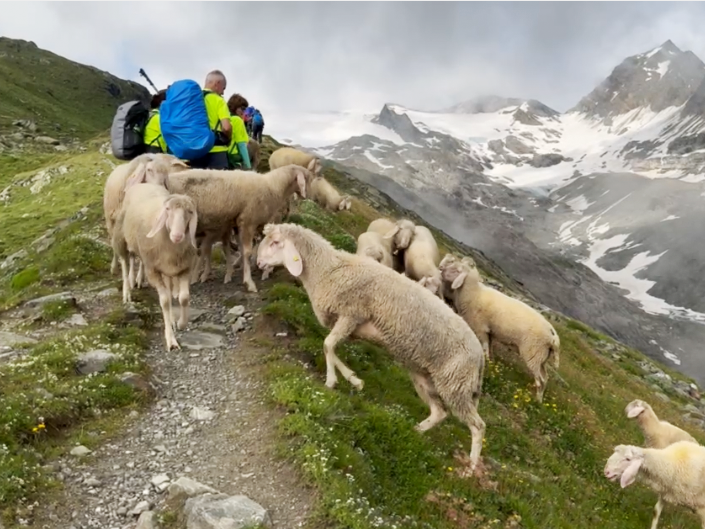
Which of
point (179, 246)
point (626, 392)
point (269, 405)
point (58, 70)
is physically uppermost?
point (58, 70)

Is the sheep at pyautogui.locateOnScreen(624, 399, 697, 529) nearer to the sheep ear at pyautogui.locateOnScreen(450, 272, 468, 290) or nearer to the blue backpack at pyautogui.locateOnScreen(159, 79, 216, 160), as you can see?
the sheep ear at pyautogui.locateOnScreen(450, 272, 468, 290)

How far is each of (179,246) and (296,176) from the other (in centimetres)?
494

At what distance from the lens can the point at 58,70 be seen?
541 ft

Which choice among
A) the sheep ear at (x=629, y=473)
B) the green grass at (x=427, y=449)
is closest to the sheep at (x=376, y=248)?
the green grass at (x=427, y=449)

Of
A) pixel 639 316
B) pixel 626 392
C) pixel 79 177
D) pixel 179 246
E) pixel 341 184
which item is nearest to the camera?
pixel 179 246

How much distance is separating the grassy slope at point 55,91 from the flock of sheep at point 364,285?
3428 inches

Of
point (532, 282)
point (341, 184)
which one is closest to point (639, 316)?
point (532, 282)

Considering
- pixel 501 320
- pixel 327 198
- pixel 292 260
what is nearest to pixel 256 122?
pixel 327 198

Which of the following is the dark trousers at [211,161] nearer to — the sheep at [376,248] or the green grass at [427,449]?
the green grass at [427,449]

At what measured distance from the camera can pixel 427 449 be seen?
9.89 metres

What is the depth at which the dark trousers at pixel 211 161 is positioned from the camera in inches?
640

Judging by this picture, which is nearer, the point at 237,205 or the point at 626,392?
the point at 237,205

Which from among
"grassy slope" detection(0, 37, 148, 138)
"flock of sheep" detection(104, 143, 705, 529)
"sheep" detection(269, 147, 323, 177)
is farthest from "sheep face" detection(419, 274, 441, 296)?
"grassy slope" detection(0, 37, 148, 138)

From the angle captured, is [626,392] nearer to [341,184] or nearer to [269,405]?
[269,405]
